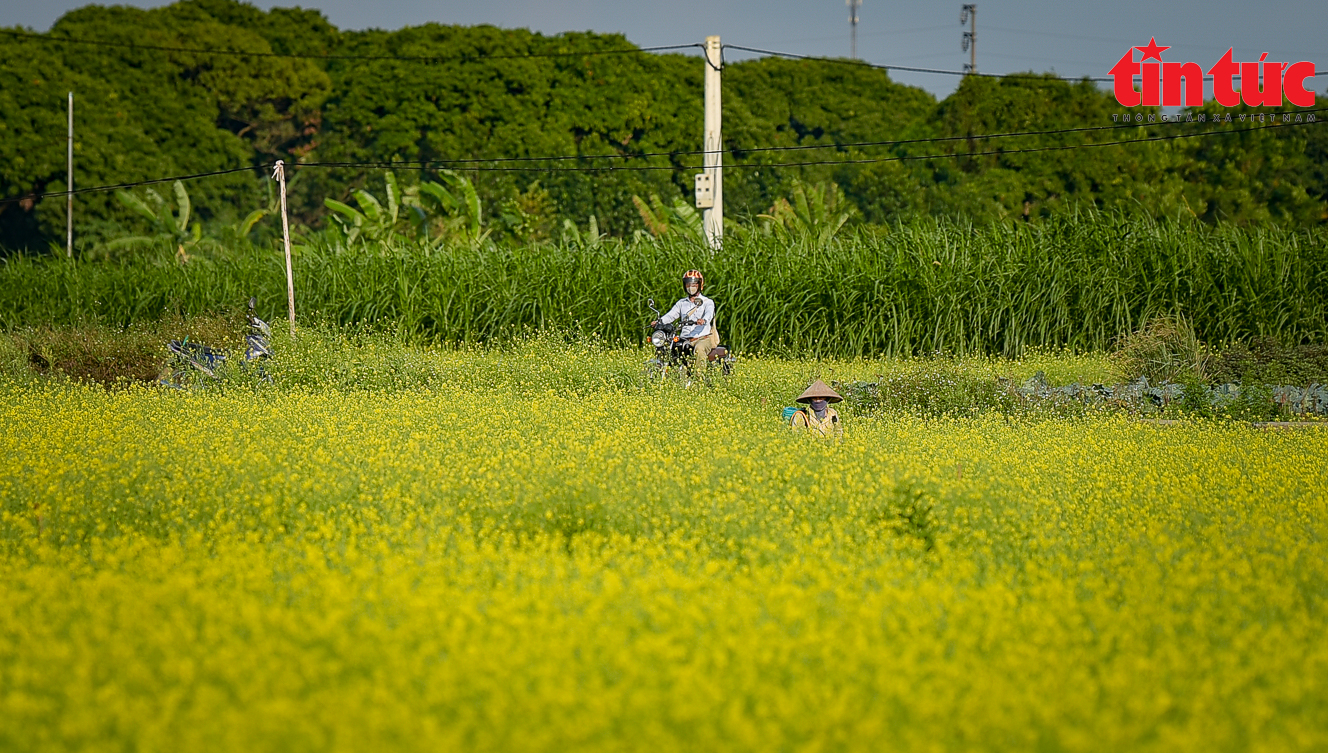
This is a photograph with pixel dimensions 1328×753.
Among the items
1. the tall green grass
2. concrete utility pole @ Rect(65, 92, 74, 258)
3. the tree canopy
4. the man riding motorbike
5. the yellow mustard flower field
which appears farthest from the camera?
the tree canopy

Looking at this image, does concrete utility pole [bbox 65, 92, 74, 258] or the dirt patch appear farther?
concrete utility pole [bbox 65, 92, 74, 258]

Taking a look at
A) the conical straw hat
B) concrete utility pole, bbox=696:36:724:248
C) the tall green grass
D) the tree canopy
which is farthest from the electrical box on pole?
the tree canopy

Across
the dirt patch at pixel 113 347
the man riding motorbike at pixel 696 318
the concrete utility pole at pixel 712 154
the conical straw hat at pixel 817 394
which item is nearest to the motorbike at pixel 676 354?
the man riding motorbike at pixel 696 318

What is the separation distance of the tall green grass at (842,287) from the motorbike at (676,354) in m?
2.94

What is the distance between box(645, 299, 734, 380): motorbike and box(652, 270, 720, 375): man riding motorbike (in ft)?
0.11

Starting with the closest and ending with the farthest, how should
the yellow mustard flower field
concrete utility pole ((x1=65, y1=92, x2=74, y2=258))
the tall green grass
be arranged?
the yellow mustard flower field < the tall green grass < concrete utility pole ((x1=65, y1=92, x2=74, y2=258))

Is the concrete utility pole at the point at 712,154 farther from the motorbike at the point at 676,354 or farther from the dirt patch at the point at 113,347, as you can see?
the dirt patch at the point at 113,347

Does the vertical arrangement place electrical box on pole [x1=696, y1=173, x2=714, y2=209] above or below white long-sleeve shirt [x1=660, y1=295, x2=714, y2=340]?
above

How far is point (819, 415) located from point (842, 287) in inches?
240

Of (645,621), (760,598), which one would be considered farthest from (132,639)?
(760,598)

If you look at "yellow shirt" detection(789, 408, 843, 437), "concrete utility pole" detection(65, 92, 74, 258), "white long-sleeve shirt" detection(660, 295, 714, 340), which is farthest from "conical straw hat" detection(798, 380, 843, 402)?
"concrete utility pole" detection(65, 92, 74, 258)

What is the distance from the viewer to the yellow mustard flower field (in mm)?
2898

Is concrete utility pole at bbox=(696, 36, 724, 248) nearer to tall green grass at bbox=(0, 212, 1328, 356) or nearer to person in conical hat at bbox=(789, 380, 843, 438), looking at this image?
tall green grass at bbox=(0, 212, 1328, 356)

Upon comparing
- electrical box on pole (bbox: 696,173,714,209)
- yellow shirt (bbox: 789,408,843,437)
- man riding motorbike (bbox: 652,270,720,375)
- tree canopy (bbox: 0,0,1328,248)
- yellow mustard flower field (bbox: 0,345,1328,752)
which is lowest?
yellow mustard flower field (bbox: 0,345,1328,752)
